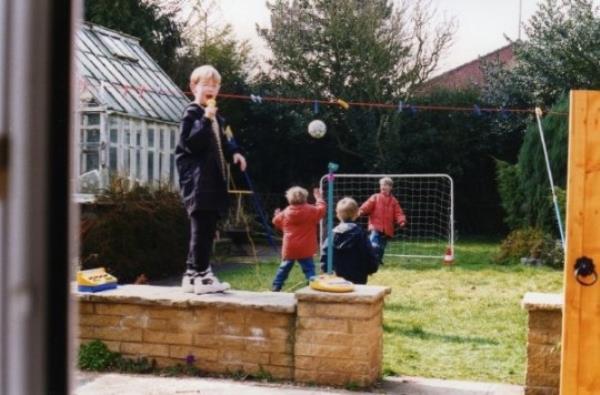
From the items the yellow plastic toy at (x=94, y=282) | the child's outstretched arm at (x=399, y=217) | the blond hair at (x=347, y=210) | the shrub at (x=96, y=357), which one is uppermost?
the blond hair at (x=347, y=210)

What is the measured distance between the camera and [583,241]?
360cm

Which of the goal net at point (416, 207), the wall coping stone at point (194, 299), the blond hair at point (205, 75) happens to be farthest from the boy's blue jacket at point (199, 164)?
the goal net at point (416, 207)

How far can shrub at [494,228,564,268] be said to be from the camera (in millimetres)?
12672

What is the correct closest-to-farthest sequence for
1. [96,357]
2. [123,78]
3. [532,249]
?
[96,357]
[532,249]
[123,78]

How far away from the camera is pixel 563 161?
1415 centimetres

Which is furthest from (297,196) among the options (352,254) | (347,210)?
(352,254)

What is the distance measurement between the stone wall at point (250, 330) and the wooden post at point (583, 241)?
1.43m

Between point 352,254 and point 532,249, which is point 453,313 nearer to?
Answer: point 352,254

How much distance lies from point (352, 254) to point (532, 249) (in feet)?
22.3

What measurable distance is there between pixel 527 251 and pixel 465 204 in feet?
20.7

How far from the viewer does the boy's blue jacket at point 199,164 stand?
17.0ft

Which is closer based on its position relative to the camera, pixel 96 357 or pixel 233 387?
pixel 233 387

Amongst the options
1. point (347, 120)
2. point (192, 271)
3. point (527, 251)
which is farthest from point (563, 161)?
point (192, 271)

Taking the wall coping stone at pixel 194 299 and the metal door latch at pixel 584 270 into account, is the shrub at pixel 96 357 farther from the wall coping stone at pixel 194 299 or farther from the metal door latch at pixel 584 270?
the metal door latch at pixel 584 270
